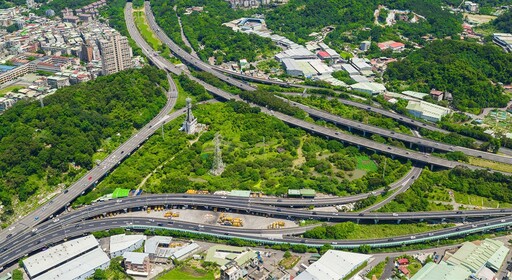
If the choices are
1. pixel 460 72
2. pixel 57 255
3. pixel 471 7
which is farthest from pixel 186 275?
pixel 471 7

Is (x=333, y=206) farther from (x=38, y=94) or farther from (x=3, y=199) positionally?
(x=38, y=94)

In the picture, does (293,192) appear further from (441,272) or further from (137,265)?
(137,265)

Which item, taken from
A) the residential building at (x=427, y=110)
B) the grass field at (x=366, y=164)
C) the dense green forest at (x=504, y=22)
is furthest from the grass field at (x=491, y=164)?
the dense green forest at (x=504, y=22)

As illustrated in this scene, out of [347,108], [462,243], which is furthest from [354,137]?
[462,243]

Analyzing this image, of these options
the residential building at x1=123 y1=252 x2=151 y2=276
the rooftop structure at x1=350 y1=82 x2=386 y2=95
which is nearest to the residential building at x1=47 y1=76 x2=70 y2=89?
the rooftop structure at x1=350 y1=82 x2=386 y2=95

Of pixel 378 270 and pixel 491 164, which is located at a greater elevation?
pixel 491 164

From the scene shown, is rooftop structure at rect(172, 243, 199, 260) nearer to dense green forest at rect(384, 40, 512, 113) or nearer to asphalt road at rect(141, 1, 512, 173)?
asphalt road at rect(141, 1, 512, 173)

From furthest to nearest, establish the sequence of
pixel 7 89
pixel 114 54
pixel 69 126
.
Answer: pixel 114 54
pixel 7 89
pixel 69 126
